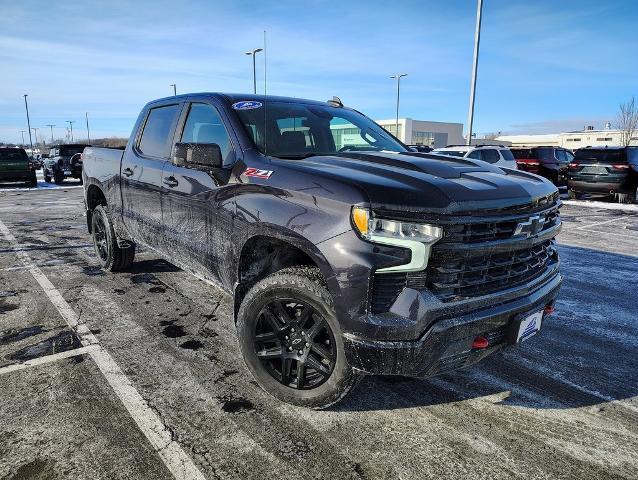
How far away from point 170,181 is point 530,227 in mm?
2740

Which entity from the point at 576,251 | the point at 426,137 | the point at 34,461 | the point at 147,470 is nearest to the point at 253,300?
the point at 147,470

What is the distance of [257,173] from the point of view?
2918 mm

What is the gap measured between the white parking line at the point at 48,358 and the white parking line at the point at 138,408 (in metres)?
0.06

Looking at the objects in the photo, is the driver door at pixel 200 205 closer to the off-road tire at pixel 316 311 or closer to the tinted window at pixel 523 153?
the off-road tire at pixel 316 311

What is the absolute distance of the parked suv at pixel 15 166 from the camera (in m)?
18.9

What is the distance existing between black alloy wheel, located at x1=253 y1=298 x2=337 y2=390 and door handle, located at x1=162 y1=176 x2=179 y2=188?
5.05 ft

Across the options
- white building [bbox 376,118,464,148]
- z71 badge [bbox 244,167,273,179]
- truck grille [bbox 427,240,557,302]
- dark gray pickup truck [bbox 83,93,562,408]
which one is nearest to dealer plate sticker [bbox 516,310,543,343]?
dark gray pickup truck [bbox 83,93,562,408]

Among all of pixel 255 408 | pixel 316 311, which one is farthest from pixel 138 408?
pixel 316 311

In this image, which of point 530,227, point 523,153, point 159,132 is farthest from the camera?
point 523,153

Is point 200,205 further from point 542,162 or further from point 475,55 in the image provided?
point 475,55

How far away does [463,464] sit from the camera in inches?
91.3

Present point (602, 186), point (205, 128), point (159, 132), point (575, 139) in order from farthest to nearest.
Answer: point (575, 139)
point (602, 186)
point (159, 132)
point (205, 128)

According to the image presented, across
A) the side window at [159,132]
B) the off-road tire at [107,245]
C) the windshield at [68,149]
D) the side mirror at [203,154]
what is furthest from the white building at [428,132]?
the side mirror at [203,154]

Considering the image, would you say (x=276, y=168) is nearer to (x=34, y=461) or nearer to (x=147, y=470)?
(x=147, y=470)
